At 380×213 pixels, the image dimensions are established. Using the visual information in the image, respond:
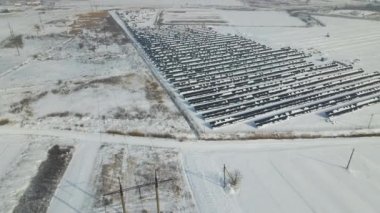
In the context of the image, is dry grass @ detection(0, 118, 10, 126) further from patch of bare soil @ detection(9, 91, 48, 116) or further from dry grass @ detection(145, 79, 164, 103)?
dry grass @ detection(145, 79, 164, 103)

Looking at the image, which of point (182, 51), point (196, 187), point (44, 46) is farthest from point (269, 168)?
point (44, 46)

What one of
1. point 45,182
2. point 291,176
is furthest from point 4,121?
point 291,176

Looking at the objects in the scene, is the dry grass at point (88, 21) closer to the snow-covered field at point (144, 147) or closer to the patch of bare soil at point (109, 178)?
the snow-covered field at point (144, 147)

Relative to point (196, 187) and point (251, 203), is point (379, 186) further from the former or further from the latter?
point (196, 187)

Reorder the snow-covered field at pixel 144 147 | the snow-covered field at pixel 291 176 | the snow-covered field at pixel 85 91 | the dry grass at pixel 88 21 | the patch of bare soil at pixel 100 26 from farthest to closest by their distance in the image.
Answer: the dry grass at pixel 88 21 < the patch of bare soil at pixel 100 26 < the snow-covered field at pixel 85 91 < the snow-covered field at pixel 144 147 < the snow-covered field at pixel 291 176

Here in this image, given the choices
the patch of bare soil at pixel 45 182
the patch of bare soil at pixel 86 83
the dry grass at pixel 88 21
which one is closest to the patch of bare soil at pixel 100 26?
the dry grass at pixel 88 21

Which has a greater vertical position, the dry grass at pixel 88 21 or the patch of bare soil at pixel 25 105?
the dry grass at pixel 88 21

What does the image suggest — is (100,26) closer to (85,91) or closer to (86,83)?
(86,83)
